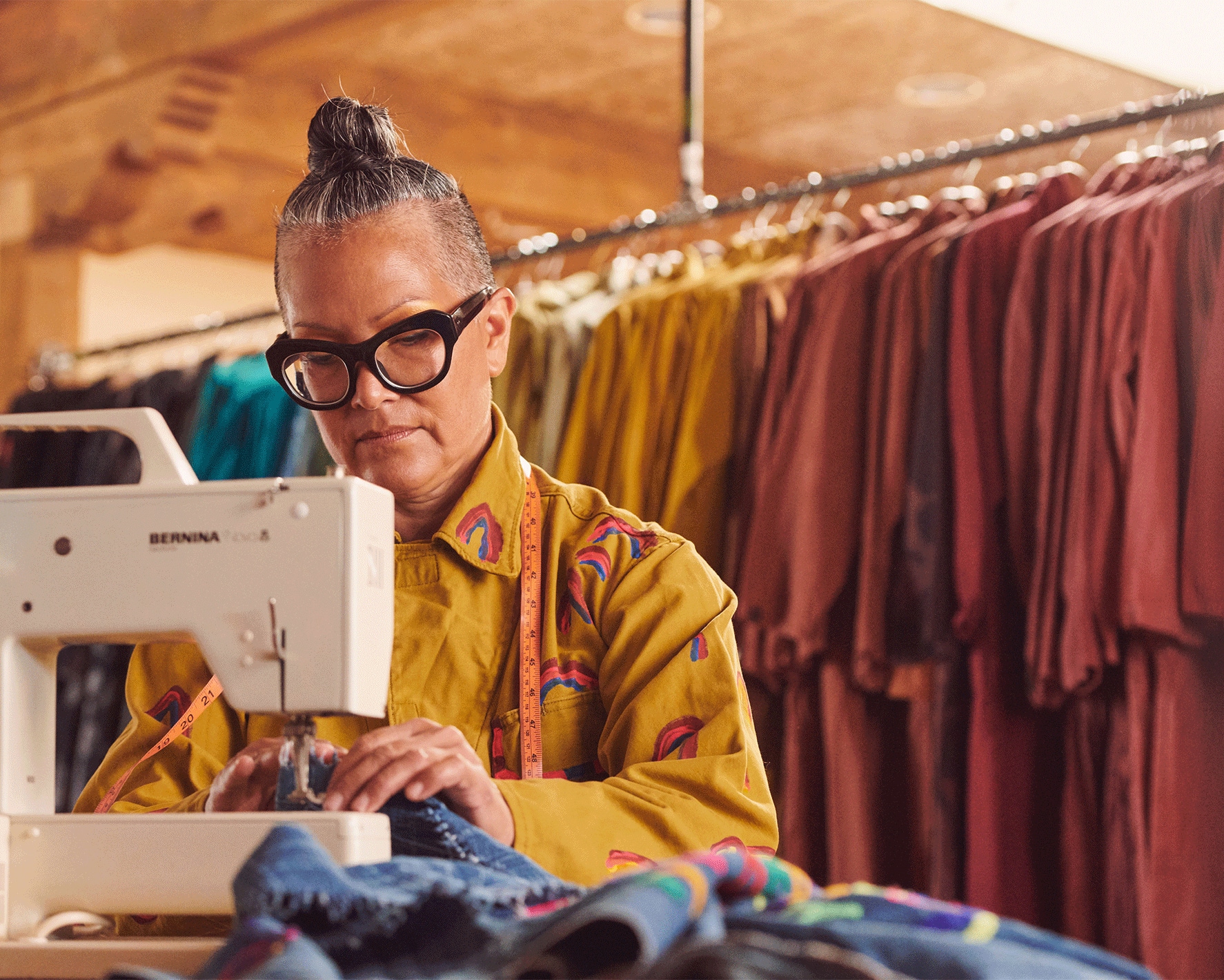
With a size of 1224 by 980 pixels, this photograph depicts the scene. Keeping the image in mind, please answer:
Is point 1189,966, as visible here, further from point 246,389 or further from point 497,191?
point 497,191

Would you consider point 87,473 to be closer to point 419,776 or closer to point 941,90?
point 419,776

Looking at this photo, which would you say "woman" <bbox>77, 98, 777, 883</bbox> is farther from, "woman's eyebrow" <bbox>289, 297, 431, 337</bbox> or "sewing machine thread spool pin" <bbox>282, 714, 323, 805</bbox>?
"sewing machine thread spool pin" <bbox>282, 714, 323, 805</bbox>

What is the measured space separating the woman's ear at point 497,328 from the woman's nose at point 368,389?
18 centimetres

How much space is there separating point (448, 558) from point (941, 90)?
13.2 feet

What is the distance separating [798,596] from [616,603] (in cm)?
91

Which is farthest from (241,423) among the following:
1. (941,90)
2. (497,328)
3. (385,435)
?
(941,90)

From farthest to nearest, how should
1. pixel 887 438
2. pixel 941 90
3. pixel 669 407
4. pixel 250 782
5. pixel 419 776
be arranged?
pixel 941 90
pixel 669 407
pixel 887 438
pixel 250 782
pixel 419 776

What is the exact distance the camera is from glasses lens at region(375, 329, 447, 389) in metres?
1.52

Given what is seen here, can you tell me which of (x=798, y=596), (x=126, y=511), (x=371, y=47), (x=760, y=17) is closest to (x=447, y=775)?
(x=126, y=511)

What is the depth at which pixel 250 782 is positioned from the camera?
129 centimetres

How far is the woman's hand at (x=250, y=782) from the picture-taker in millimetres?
1283

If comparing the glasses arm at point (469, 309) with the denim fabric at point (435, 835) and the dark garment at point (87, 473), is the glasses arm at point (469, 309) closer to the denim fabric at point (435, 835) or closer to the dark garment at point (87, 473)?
the denim fabric at point (435, 835)

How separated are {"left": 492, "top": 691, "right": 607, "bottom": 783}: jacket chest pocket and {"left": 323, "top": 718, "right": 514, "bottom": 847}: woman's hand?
0.25 metres

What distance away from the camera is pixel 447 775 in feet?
3.89
